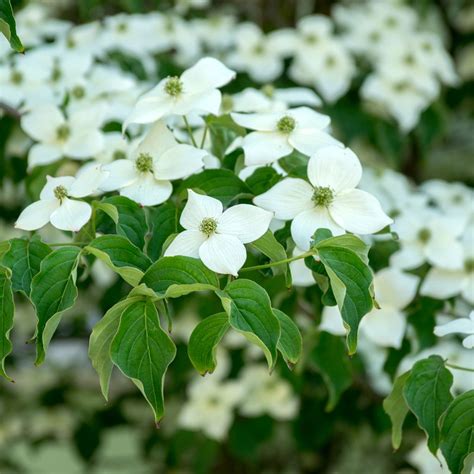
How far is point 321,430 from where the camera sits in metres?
1.68

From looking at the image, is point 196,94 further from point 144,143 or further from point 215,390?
point 215,390

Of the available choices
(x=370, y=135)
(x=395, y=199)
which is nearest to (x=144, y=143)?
(x=395, y=199)

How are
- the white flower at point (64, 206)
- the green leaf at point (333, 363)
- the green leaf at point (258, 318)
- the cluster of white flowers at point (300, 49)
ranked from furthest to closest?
the cluster of white flowers at point (300, 49), the green leaf at point (333, 363), the white flower at point (64, 206), the green leaf at point (258, 318)

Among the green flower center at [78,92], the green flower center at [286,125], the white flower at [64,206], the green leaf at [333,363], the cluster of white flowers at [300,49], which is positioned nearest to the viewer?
the white flower at [64,206]

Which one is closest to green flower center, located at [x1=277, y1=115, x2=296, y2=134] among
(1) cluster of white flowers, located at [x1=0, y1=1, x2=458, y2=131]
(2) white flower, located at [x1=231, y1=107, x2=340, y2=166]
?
(2) white flower, located at [x1=231, y1=107, x2=340, y2=166]

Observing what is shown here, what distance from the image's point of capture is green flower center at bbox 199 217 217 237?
0.81 meters

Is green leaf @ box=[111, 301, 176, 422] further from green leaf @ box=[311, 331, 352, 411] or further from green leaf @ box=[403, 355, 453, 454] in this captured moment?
green leaf @ box=[311, 331, 352, 411]

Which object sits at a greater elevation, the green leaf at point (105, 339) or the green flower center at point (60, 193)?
the green flower center at point (60, 193)

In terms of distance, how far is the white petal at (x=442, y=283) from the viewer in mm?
1171

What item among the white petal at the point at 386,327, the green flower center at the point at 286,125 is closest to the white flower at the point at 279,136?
the green flower center at the point at 286,125

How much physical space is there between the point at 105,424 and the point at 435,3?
1236mm

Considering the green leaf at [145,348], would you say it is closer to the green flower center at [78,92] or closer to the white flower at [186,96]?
the white flower at [186,96]

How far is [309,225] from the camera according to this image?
85cm

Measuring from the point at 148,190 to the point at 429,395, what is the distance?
1.05ft
